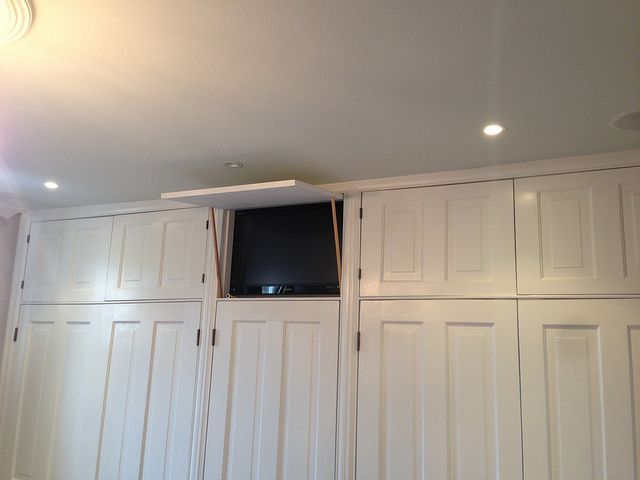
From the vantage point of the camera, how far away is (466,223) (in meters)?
2.59

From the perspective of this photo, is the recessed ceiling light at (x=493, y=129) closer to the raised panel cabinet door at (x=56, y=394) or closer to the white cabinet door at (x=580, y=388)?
the white cabinet door at (x=580, y=388)

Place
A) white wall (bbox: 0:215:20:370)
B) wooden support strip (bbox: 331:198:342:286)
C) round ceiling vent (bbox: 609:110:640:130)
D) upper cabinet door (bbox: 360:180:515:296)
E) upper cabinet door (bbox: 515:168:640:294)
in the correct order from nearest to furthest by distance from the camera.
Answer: round ceiling vent (bbox: 609:110:640:130)
upper cabinet door (bbox: 515:168:640:294)
upper cabinet door (bbox: 360:180:515:296)
wooden support strip (bbox: 331:198:342:286)
white wall (bbox: 0:215:20:370)

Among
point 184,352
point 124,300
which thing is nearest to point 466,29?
point 184,352

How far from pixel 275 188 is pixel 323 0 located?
1.29 meters

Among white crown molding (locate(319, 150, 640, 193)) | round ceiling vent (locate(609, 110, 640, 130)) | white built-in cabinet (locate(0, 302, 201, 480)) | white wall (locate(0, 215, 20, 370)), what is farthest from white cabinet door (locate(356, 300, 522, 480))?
white wall (locate(0, 215, 20, 370))

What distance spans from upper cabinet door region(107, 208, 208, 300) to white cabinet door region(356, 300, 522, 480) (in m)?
1.18

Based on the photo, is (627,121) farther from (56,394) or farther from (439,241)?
(56,394)

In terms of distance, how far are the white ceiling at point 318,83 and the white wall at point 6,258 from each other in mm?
1361

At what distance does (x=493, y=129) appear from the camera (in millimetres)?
2125

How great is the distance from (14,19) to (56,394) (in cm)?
271

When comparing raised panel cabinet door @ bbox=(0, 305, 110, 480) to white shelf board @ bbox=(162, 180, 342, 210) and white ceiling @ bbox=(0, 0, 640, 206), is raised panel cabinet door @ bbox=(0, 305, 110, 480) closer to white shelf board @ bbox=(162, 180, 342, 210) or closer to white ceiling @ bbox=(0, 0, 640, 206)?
white shelf board @ bbox=(162, 180, 342, 210)

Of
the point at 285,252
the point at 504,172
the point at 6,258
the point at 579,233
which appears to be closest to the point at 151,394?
the point at 285,252

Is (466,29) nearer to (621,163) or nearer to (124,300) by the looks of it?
(621,163)

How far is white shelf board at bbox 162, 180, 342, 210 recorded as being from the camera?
8.59 ft
